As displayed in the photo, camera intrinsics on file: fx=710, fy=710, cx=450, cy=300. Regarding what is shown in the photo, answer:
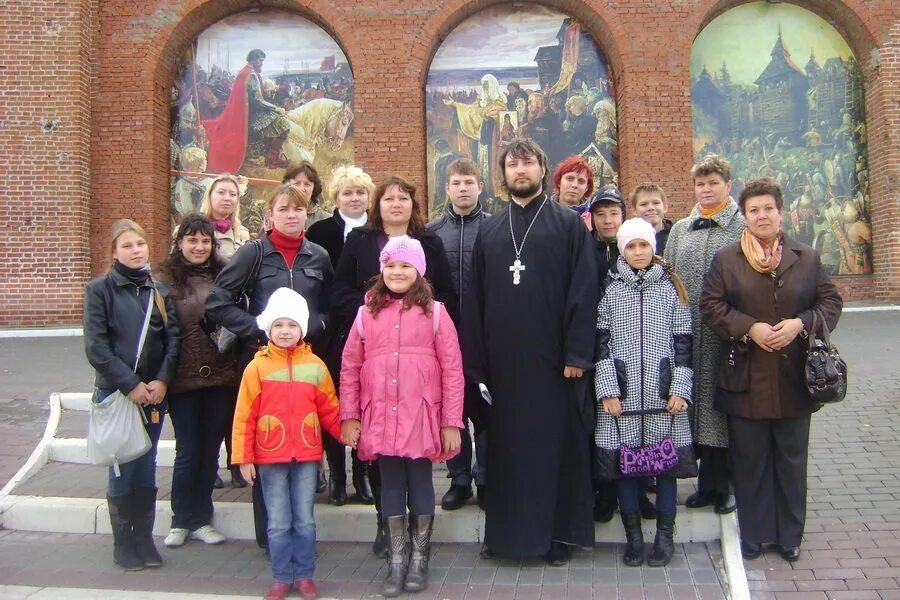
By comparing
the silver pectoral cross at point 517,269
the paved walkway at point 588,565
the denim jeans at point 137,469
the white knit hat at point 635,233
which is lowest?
the paved walkway at point 588,565

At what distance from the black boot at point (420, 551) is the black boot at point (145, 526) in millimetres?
1519

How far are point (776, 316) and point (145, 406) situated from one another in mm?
3573

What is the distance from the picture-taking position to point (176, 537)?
4398 millimetres

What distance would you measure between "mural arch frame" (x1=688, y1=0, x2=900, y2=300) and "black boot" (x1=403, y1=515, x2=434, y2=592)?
10005 mm

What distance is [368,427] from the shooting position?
370 cm

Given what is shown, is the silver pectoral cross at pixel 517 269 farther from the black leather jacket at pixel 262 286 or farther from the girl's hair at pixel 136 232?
the girl's hair at pixel 136 232

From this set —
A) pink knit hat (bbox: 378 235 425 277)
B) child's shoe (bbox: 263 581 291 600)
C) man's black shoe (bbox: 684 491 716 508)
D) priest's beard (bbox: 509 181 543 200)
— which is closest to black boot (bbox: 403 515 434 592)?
child's shoe (bbox: 263 581 291 600)

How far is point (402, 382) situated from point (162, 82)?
406 inches

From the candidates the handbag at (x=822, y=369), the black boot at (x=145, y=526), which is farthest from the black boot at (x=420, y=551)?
the handbag at (x=822, y=369)

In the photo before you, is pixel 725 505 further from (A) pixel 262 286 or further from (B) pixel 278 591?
(A) pixel 262 286

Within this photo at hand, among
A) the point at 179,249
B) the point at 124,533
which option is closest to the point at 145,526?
the point at 124,533

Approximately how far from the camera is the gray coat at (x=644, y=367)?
3787mm

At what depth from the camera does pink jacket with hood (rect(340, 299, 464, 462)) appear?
11.9 ft

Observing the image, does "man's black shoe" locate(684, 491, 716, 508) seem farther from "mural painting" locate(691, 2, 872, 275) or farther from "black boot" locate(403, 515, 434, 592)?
"mural painting" locate(691, 2, 872, 275)
